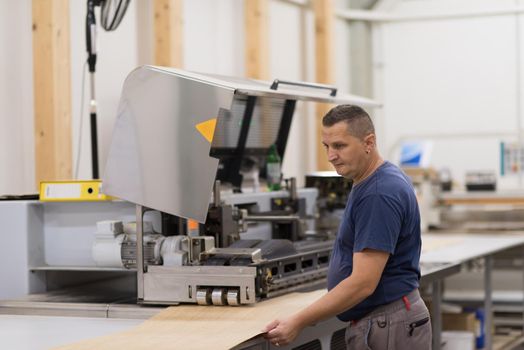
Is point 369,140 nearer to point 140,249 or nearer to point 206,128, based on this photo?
point 206,128

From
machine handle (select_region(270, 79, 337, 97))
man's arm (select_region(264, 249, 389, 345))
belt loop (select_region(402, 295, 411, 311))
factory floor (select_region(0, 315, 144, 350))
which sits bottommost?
factory floor (select_region(0, 315, 144, 350))

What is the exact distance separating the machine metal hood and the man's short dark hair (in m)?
0.48

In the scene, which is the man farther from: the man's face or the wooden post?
the wooden post

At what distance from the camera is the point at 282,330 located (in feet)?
8.03

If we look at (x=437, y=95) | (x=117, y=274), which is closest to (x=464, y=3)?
(x=437, y=95)

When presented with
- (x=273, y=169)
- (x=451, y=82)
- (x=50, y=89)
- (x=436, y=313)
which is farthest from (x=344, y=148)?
(x=451, y=82)

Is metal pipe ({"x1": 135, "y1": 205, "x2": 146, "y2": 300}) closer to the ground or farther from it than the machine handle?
closer to the ground

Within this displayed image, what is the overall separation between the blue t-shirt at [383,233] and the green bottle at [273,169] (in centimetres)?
166

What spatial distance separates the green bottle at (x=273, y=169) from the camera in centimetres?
419

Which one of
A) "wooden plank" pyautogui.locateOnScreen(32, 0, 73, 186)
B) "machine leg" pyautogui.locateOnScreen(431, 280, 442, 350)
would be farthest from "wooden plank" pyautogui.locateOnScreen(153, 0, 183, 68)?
"machine leg" pyautogui.locateOnScreen(431, 280, 442, 350)

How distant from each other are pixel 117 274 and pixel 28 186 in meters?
0.92

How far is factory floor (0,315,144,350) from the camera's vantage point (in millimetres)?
2465

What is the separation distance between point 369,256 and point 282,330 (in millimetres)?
326

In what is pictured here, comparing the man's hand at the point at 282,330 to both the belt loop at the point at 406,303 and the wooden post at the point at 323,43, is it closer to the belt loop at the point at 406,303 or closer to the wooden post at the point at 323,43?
the belt loop at the point at 406,303
